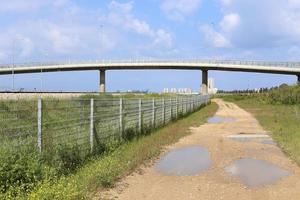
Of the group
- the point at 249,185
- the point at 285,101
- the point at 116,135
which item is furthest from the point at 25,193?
the point at 285,101

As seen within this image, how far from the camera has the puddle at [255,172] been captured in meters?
11.6

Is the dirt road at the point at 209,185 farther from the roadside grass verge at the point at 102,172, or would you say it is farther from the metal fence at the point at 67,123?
the metal fence at the point at 67,123

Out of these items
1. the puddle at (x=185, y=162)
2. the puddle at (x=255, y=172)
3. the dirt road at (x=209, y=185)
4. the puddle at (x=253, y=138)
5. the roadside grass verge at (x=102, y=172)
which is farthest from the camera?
the puddle at (x=253, y=138)

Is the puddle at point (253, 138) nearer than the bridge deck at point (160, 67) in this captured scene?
Yes

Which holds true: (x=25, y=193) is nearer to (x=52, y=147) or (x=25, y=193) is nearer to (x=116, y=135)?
(x=52, y=147)

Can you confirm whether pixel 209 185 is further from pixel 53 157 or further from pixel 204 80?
pixel 204 80

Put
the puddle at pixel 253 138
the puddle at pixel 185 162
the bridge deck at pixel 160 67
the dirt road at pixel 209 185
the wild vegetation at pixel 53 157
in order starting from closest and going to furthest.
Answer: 1. the wild vegetation at pixel 53 157
2. the dirt road at pixel 209 185
3. the puddle at pixel 185 162
4. the puddle at pixel 253 138
5. the bridge deck at pixel 160 67

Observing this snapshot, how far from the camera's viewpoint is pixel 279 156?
1562 cm

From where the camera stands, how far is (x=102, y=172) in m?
11.2

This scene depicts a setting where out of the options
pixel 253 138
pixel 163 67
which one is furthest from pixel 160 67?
pixel 253 138

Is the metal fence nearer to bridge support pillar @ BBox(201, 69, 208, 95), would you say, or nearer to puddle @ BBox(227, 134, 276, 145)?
puddle @ BBox(227, 134, 276, 145)

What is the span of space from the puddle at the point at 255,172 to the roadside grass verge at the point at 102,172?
2.36 meters

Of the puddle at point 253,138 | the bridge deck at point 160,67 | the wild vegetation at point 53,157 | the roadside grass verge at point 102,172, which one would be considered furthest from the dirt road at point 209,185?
the bridge deck at point 160,67

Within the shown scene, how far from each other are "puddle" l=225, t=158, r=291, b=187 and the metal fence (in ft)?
12.0
